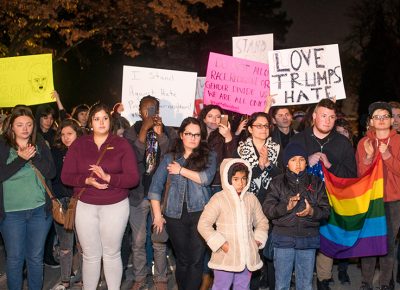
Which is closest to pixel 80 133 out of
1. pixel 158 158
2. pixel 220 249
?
pixel 158 158

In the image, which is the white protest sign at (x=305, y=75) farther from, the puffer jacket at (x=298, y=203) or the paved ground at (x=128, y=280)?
the paved ground at (x=128, y=280)

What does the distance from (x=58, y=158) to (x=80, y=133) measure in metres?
0.40

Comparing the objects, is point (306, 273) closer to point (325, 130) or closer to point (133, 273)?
point (325, 130)

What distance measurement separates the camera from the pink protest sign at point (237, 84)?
8.07 metres

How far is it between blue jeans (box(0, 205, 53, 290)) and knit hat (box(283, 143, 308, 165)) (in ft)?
8.40

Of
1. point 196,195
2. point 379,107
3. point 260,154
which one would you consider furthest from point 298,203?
point 379,107

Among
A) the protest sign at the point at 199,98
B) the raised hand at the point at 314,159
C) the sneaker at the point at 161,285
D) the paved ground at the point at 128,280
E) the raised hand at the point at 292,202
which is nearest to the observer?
the raised hand at the point at 292,202

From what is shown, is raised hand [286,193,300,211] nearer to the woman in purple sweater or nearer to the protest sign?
the woman in purple sweater

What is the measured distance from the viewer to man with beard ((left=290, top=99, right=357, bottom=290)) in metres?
6.28

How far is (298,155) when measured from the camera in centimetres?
601

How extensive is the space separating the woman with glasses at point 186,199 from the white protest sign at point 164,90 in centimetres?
201

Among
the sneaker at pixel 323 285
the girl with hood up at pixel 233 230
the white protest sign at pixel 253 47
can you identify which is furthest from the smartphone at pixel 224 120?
the sneaker at pixel 323 285

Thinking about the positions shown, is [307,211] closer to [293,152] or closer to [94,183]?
[293,152]

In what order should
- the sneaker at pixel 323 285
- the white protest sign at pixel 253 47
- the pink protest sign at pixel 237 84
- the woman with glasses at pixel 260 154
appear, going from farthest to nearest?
the white protest sign at pixel 253 47, the pink protest sign at pixel 237 84, the sneaker at pixel 323 285, the woman with glasses at pixel 260 154
